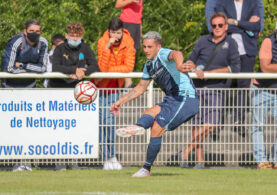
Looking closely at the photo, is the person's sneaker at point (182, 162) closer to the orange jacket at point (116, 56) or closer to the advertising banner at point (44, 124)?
the advertising banner at point (44, 124)

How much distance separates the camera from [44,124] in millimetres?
12062

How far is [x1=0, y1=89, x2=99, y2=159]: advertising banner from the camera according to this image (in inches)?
475

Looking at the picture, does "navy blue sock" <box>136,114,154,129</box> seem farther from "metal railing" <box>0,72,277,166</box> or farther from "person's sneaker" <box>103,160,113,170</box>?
"person's sneaker" <box>103,160,113,170</box>

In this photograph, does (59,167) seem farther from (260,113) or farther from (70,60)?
(260,113)

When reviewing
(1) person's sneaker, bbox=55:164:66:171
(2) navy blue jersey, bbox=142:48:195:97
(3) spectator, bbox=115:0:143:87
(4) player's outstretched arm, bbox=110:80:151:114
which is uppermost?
(3) spectator, bbox=115:0:143:87

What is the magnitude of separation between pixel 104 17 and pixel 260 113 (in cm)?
486

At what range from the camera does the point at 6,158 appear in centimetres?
1213

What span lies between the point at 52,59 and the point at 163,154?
8.39ft

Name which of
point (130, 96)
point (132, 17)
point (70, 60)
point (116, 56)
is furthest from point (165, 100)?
point (132, 17)

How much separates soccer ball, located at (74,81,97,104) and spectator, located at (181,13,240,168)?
212 cm

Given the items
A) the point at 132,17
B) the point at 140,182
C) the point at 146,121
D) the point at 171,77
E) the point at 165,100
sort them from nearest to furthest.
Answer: the point at 140,182 → the point at 146,121 → the point at 171,77 → the point at 165,100 → the point at 132,17

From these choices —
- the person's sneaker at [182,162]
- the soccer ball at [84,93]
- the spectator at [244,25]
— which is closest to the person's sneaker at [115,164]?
the person's sneaker at [182,162]

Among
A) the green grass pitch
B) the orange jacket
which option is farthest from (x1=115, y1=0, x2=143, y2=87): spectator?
the green grass pitch

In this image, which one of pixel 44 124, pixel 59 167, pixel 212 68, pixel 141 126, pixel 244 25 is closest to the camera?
pixel 141 126
